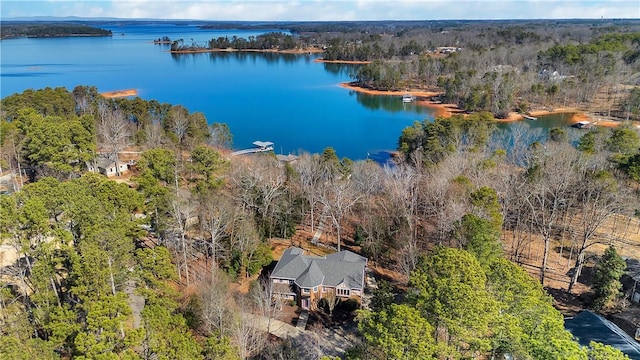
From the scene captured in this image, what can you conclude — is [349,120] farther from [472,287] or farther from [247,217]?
[472,287]

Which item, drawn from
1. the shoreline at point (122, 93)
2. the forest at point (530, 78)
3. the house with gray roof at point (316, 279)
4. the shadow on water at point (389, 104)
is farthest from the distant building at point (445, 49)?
the house with gray roof at point (316, 279)

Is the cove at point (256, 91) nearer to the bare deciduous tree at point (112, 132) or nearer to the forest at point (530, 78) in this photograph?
the forest at point (530, 78)

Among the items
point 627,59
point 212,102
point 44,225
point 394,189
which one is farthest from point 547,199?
point 627,59

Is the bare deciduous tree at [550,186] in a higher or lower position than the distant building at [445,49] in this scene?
lower

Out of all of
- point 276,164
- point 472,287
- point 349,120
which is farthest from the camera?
point 349,120

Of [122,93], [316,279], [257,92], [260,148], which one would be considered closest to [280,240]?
[316,279]

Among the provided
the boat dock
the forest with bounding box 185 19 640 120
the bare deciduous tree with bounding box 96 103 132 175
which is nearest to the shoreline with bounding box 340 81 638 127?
the forest with bounding box 185 19 640 120
